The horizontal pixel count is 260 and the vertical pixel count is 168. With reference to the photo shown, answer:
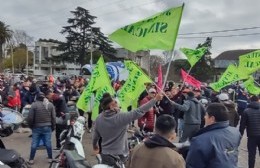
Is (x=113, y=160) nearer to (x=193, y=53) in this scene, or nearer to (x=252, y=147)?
(x=252, y=147)

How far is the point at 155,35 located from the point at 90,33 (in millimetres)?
56829

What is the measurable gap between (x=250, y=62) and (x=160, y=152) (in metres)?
11.0

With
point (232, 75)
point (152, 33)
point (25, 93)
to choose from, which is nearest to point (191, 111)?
point (152, 33)

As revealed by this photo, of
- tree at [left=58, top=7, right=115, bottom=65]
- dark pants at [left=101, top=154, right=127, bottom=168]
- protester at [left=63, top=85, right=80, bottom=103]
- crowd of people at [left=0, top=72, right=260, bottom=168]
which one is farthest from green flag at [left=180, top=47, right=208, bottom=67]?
tree at [left=58, top=7, right=115, bottom=65]

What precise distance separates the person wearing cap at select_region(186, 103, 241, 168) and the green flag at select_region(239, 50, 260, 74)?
976 cm

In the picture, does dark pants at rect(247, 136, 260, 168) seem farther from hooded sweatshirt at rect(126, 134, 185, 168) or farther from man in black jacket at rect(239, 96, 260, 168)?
hooded sweatshirt at rect(126, 134, 185, 168)

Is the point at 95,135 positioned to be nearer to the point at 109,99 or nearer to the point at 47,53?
the point at 109,99

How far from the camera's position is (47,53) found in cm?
9575

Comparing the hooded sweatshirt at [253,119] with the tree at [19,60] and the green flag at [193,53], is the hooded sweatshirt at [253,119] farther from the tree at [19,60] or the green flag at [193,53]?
the tree at [19,60]

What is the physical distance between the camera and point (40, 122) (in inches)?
376

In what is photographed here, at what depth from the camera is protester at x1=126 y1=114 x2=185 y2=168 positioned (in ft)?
12.4

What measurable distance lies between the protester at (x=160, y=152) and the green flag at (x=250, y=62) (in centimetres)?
1055

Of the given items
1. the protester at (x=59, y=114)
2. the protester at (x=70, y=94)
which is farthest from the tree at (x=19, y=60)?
the protester at (x=59, y=114)

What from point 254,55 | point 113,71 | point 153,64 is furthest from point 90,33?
point 254,55
